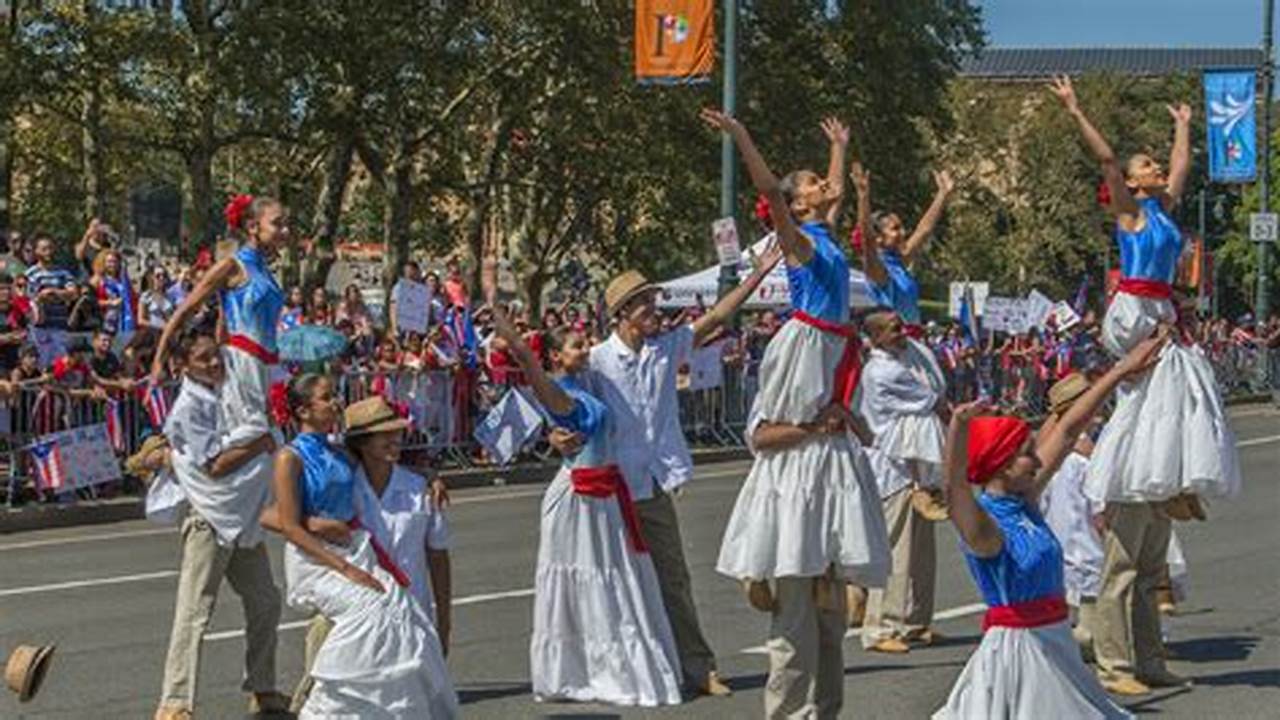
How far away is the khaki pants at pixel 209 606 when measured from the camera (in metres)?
9.27

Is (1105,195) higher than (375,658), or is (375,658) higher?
(1105,195)

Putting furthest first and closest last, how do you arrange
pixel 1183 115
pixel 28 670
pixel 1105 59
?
1. pixel 1105 59
2. pixel 1183 115
3. pixel 28 670

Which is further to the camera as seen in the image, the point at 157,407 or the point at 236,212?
the point at 157,407

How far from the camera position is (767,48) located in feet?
154

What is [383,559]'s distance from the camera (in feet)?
26.6

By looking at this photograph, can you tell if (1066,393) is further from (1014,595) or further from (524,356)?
(1014,595)

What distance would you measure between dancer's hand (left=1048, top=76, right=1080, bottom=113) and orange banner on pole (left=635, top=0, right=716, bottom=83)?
18.4 meters

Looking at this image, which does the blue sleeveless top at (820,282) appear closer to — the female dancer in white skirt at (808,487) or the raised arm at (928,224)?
the female dancer in white skirt at (808,487)

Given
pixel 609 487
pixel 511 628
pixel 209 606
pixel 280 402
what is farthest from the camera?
pixel 511 628

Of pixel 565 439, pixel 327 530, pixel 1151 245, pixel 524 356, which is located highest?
pixel 1151 245

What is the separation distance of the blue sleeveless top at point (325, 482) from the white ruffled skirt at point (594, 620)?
185 centimetres

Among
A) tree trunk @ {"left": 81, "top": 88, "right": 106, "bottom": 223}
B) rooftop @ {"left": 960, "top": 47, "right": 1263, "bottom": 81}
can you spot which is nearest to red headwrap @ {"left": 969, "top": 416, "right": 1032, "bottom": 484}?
tree trunk @ {"left": 81, "top": 88, "right": 106, "bottom": 223}

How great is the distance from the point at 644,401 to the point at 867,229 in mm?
1588

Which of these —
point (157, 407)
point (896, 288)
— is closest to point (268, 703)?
point (896, 288)
